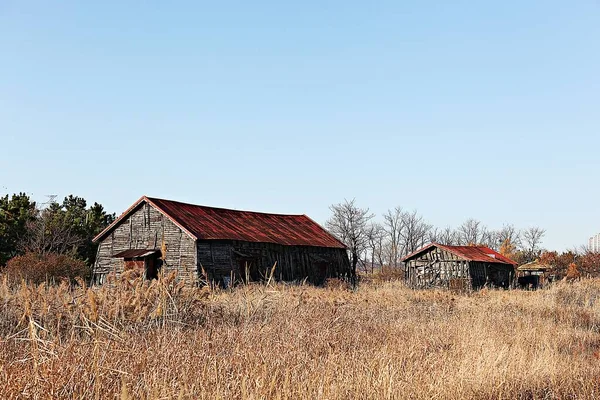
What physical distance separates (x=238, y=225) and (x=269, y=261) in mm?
2875

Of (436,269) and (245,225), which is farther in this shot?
(436,269)

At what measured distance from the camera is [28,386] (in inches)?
201

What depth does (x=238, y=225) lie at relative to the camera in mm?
33312

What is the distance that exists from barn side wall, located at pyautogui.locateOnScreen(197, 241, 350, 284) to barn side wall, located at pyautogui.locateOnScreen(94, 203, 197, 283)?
1000 millimetres

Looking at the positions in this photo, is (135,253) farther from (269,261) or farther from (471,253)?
(471,253)

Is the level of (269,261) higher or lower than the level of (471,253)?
lower

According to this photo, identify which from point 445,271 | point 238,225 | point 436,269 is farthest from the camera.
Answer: point 436,269

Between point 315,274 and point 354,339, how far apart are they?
26.4 m

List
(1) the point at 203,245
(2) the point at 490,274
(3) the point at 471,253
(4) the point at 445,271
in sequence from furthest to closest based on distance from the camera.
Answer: (2) the point at 490,274 < (3) the point at 471,253 < (4) the point at 445,271 < (1) the point at 203,245

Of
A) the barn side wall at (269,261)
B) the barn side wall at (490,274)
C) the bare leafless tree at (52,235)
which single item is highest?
the bare leafless tree at (52,235)

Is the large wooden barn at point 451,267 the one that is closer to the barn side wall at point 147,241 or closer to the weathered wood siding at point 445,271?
the weathered wood siding at point 445,271

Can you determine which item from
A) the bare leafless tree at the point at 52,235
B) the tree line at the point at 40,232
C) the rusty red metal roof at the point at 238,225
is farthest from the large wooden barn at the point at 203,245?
the bare leafless tree at the point at 52,235

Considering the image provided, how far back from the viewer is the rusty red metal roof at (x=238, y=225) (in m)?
29.8

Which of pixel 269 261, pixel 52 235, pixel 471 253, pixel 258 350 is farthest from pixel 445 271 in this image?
pixel 258 350
